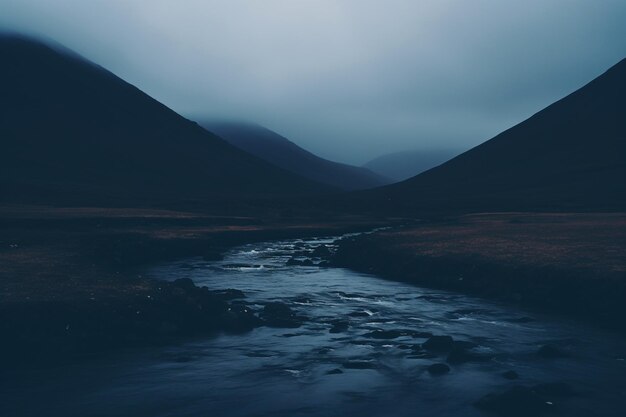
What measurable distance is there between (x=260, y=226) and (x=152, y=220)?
1651cm

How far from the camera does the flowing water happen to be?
24203 millimetres

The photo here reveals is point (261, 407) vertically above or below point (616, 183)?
below

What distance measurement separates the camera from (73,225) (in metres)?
85.9

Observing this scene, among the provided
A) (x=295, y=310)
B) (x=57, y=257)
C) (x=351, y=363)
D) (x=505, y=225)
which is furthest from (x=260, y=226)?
(x=351, y=363)

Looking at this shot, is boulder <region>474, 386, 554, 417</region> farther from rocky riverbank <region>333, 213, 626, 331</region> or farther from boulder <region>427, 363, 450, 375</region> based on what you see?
rocky riverbank <region>333, 213, 626, 331</region>

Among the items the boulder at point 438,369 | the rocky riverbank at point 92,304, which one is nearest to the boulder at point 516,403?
the boulder at point 438,369

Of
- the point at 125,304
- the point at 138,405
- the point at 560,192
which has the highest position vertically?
the point at 560,192

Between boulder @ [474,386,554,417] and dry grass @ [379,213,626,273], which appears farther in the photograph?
dry grass @ [379,213,626,273]

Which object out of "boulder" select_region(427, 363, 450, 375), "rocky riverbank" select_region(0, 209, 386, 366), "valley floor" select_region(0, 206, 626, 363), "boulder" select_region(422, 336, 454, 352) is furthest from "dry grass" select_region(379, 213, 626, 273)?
"rocky riverbank" select_region(0, 209, 386, 366)

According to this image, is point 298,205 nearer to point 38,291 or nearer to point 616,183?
point 616,183

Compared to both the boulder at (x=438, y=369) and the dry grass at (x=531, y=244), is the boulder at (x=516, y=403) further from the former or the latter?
the dry grass at (x=531, y=244)

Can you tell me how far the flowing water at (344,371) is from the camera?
24.2 m

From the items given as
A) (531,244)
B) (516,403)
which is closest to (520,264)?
(531,244)

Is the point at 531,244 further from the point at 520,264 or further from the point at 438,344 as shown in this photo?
the point at 438,344
